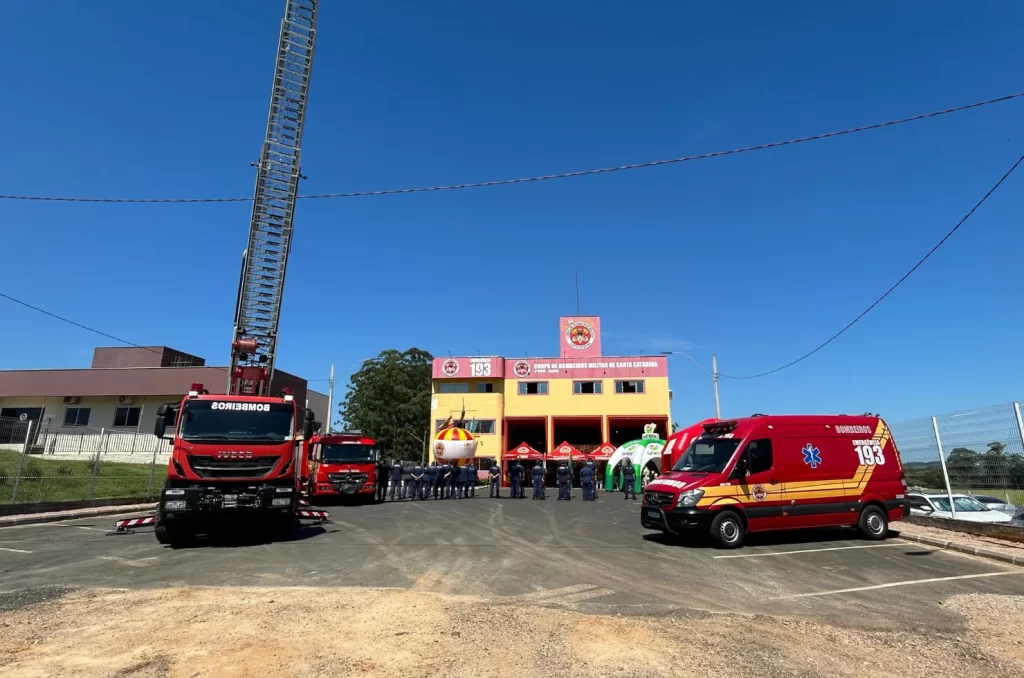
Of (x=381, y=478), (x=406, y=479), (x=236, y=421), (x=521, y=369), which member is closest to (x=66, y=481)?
(x=381, y=478)

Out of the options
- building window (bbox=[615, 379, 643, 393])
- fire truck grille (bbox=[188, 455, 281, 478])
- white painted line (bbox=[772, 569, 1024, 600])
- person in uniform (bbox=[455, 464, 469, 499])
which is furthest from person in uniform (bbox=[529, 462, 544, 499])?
building window (bbox=[615, 379, 643, 393])

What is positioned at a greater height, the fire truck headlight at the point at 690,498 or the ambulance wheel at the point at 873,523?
the fire truck headlight at the point at 690,498

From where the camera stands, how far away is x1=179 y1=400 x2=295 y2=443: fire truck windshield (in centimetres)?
1138

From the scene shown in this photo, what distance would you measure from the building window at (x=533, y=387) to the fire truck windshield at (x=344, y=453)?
25761 millimetres

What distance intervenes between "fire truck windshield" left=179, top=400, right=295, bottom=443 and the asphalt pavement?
7.08 feet

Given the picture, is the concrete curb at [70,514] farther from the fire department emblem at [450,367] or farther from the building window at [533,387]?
the building window at [533,387]

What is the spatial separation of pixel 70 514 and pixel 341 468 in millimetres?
8248

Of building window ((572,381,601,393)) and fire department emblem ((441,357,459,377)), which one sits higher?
fire department emblem ((441,357,459,377))

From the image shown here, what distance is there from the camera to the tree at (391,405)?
208 ft

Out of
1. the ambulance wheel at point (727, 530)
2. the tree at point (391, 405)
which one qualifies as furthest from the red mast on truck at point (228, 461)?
the tree at point (391, 405)

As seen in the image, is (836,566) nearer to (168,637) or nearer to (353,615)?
(353,615)

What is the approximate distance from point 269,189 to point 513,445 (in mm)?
37056

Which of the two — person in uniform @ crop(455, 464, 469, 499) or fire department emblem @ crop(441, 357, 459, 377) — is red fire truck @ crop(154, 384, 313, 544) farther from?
fire department emblem @ crop(441, 357, 459, 377)

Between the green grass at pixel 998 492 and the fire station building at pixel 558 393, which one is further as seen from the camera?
the fire station building at pixel 558 393
